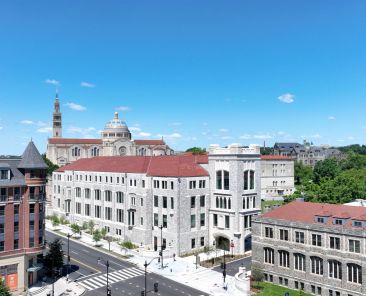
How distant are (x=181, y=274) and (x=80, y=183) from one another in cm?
4653

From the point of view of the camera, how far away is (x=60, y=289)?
57.0 m

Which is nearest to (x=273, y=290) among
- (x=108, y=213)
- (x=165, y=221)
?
(x=165, y=221)

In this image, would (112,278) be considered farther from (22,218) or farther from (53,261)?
(22,218)

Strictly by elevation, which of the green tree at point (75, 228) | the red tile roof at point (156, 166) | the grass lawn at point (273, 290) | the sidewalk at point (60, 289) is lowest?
the sidewalk at point (60, 289)

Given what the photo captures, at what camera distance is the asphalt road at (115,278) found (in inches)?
2211

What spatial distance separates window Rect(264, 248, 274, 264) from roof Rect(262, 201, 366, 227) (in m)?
4.72

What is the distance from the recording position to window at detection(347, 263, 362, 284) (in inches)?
1914

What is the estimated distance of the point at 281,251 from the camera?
5675 centimetres

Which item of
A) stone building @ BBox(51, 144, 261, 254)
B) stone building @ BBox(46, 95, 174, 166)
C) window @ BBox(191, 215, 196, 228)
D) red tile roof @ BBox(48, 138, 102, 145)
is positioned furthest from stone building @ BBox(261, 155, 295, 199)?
window @ BBox(191, 215, 196, 228)

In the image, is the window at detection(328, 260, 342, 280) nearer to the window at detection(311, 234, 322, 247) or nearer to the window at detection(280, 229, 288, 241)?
the window at detection(311, 234, 322, 247)

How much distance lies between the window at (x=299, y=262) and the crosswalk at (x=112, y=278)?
79.3ft

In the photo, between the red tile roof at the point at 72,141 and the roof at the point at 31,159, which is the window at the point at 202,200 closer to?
the roof at the point at 31,159

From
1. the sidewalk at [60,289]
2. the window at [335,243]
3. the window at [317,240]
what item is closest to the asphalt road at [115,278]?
the sidewalk at [60,289]

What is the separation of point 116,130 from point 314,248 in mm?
117137
